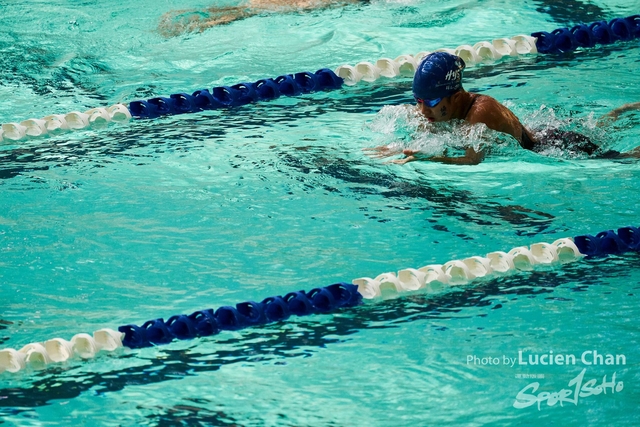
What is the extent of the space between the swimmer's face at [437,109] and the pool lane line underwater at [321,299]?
102 centimetres

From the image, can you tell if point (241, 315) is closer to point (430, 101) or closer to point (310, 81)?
point (430, 101)

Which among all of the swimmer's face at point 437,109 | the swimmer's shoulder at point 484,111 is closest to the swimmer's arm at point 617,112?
the swimmer's shoulder at point 484,111

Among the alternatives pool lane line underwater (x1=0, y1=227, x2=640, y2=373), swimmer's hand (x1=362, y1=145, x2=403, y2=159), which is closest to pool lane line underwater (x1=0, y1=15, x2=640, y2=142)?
swimmer's hand (x1=362, y1=145, x2=403, y2=159)

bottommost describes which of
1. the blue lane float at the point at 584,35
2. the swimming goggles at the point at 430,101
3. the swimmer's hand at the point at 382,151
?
the swimmer's hand at the point at 382,151

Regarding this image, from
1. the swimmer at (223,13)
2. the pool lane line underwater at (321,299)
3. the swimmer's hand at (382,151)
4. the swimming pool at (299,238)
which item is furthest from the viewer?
the swimmer at (223,13)

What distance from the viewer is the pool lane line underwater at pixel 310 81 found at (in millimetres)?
6258

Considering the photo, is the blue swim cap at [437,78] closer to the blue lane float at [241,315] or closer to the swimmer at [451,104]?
the swimmer at [451,104]

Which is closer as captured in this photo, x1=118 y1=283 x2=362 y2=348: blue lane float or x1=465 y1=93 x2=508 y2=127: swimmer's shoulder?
x1=118 y1=283 x2=362 y2=348: blue lane float

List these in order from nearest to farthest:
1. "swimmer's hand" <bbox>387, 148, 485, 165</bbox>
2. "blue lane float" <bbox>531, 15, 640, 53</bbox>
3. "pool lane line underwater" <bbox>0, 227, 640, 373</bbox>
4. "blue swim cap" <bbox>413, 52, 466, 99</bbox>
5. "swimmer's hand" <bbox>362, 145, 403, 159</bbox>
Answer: "pool lane line underwater" <bbox>0, 227, 640, 373</bbox>, "blue swim cap" <bbox>413, 52, 466, 99</bbox>, "swimmer's hand" <bbox>387, 148, 485, 165</bbox>, "swimmer's hand" <bbox>362, 145, 403, 159</bbox>, "blue lane float" <bbox>531, 15, 640, 53</bbox>

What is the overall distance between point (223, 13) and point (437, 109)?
14.4ft

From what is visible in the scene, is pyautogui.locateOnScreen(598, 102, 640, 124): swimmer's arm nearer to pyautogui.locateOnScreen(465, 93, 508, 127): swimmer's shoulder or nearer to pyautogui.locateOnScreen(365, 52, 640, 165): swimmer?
pyautogui.locateOnScreen(365, 52, 640, 165): swimmer

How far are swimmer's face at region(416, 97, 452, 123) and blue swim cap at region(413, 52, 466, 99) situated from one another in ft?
0.15

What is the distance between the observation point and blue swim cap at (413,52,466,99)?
4.68 meters

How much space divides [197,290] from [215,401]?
0.93 m
